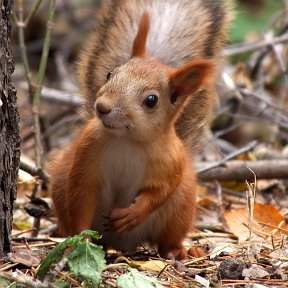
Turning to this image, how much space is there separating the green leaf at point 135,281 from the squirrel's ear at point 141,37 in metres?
0.90

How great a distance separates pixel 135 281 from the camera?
221 cm

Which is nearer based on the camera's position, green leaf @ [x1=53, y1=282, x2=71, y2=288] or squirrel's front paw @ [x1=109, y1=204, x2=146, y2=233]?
green leaf @ [x1=53, y1=282, x2=71, y2=288]

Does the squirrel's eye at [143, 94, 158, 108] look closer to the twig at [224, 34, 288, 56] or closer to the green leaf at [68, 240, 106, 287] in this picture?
the green leaf at [68, 240, 106, 287]

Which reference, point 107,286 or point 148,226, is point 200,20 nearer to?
point 148,226

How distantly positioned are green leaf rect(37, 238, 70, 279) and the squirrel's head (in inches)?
18.3

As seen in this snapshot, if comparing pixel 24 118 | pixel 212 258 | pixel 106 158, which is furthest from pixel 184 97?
pixel 24 118

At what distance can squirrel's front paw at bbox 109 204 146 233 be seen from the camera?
2.69m

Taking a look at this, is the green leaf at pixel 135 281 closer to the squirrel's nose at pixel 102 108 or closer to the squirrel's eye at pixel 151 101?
the squirrel's nose at pixel 102 108

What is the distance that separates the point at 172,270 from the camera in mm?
2627

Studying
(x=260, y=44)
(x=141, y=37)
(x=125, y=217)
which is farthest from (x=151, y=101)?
(x=260, y=44)

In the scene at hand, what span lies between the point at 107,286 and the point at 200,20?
5.32 ft

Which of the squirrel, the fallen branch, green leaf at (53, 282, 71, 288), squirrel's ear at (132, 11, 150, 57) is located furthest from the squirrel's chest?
the fallen branch

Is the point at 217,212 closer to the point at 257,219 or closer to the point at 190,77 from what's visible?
the point at 257,219

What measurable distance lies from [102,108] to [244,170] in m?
1.62
